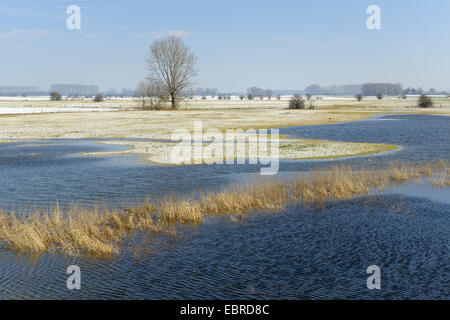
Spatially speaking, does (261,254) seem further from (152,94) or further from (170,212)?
(152,94)

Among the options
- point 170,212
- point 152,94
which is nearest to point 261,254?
point 170,212

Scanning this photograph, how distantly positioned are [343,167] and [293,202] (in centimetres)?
921

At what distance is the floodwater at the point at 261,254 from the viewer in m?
12.2

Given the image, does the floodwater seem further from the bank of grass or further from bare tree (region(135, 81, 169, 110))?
bare tree (region(135, 81, 169, 110))

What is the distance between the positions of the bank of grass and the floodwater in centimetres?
75

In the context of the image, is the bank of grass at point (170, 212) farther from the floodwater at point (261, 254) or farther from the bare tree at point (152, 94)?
the bare tree at point (152, 94)

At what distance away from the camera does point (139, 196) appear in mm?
22375

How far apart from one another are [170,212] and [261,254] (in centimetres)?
522

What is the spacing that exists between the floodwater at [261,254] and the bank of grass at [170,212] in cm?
75

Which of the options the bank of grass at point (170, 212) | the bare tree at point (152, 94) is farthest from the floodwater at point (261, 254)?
the bare tree at point (152, 94)

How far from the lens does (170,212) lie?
1858cm

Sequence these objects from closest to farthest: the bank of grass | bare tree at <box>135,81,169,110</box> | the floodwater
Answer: the floodwater, the bank of grass, bare tree at <box>135,81,169,110</box>

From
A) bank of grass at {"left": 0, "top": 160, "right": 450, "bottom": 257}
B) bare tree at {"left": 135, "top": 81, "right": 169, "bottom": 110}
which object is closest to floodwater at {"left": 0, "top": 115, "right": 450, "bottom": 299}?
A: bank of grass at {"left": 0, "top": 160, "right": 450, "bottom": 257}

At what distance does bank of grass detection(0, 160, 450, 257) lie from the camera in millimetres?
15477
